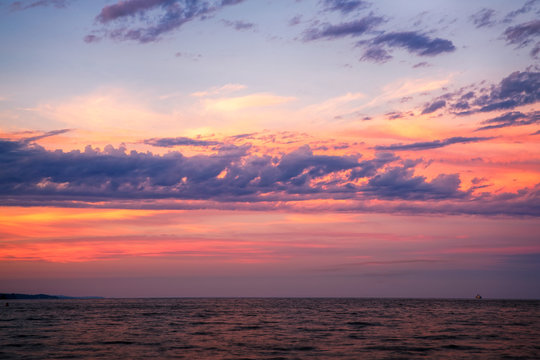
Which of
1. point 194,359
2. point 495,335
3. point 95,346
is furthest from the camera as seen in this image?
point 495,335

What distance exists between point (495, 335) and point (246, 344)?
33201mm

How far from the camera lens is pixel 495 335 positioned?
64.7 m

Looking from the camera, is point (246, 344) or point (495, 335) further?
point (495, 335)

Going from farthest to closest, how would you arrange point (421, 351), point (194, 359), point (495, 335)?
point (495, 335), point (421, 351), point (194, 359)

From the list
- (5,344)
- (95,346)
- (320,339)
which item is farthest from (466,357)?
(5,344)

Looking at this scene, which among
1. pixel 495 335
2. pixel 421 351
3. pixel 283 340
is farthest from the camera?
pixel 495 335

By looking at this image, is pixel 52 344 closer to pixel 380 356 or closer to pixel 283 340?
pixel 283 340

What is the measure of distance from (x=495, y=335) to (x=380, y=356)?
2745 centimetres

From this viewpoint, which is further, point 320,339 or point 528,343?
point 320,339

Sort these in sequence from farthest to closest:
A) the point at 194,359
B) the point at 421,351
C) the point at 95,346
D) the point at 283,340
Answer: the point at 283,340 → the point at 95,346 → the point at 421,351 → the point at 194,359

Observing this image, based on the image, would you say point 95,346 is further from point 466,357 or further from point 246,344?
point 466,357

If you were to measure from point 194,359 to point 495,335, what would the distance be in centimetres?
4138

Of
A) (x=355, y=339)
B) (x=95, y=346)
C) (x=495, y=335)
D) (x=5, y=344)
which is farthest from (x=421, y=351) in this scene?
(x=5, y=344)

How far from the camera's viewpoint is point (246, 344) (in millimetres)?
54812
